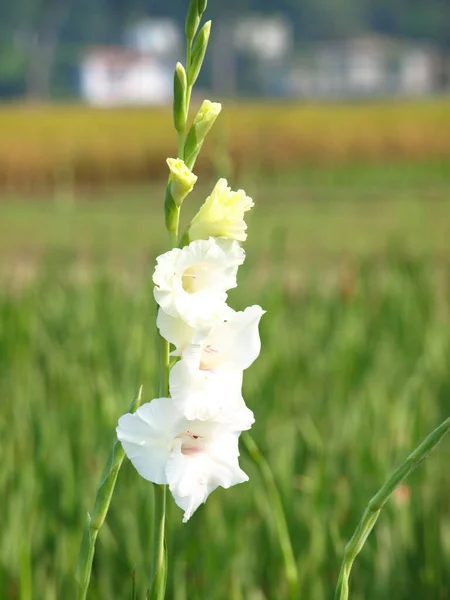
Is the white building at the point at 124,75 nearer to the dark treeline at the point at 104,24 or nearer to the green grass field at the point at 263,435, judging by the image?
the dark treeline at the point at 104,24

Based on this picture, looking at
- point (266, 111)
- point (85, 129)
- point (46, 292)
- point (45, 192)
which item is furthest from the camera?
point (266, 111)

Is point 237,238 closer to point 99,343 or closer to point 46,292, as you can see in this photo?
point 99,343

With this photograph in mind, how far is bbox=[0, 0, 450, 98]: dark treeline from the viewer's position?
4159cm

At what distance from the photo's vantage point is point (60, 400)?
1.67 m

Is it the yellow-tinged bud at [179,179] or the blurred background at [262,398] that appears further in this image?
the blurred background at [262,398]

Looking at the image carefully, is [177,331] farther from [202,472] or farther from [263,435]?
[263,435]

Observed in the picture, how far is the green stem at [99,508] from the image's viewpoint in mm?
524

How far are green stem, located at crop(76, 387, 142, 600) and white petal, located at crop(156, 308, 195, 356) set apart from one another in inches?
1.5

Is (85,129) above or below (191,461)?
below

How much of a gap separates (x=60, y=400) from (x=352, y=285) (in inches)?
24.8

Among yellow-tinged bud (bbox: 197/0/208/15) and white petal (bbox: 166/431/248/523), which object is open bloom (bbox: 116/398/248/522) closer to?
white petal (bbox: 166/431/248/523)

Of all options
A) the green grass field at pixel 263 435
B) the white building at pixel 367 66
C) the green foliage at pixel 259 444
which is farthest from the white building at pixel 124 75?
the green foliage at pixel 259 444

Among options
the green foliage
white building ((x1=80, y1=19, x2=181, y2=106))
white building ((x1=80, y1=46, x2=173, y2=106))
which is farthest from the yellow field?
white building ((x1=80, y1=46, x2=173, y2=106))

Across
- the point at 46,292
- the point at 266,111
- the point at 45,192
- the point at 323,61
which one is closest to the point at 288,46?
the point at 323,61
